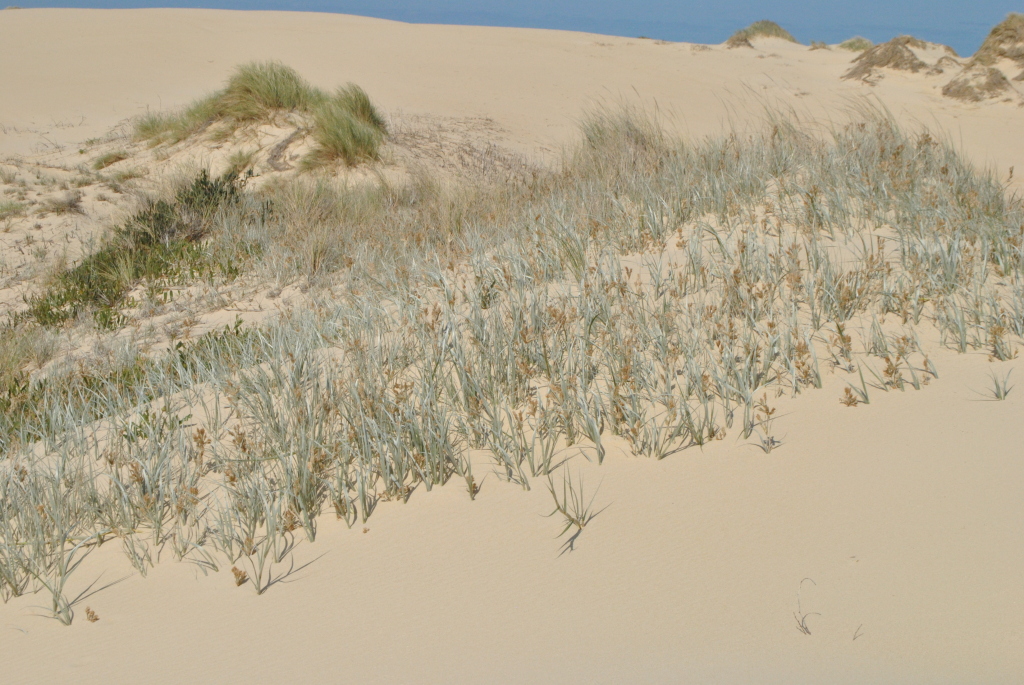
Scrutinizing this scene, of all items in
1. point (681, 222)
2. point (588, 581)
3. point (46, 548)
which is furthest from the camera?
point (681, 222)

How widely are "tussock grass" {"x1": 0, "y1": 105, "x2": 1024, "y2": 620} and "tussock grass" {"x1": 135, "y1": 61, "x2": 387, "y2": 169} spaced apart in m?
4.20

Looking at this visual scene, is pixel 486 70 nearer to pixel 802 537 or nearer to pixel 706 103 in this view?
pixel 706 103

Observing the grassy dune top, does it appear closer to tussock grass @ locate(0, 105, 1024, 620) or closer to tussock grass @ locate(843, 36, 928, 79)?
tussock grass @ locate(843, 36, 928, 79)

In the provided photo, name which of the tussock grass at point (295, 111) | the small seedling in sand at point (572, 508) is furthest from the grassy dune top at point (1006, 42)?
the small seedling in sand at point (572, 508)

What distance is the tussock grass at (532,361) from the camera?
8.80 ft

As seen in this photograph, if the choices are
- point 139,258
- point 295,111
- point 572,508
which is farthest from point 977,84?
point 572,508

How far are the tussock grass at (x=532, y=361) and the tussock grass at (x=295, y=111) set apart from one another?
420 cm

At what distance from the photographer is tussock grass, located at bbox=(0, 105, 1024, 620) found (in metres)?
2.68

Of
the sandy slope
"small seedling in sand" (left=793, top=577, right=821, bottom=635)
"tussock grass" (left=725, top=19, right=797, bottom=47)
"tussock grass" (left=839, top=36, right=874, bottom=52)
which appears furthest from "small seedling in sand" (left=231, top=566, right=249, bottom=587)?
"tussock grass" (left=725, top=19, right=797, bottom=47)

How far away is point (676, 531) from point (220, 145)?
9119 millimetres

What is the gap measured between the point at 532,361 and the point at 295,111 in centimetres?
785

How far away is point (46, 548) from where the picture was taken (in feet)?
8.55

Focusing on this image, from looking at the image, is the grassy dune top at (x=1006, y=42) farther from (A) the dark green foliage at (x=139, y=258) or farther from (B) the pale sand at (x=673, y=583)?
(B) the pale sand at (x=673, y=583)

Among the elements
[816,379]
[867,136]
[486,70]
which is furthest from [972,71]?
[816,379]
